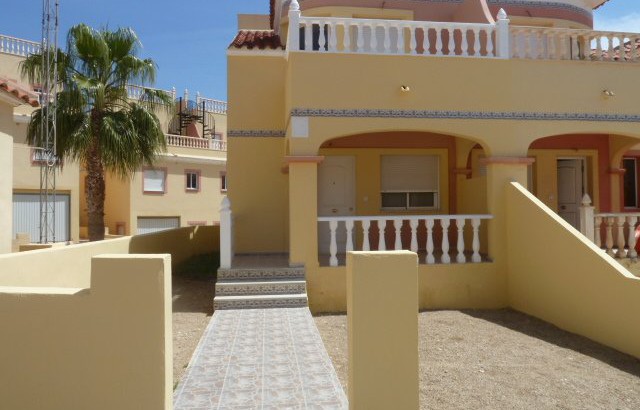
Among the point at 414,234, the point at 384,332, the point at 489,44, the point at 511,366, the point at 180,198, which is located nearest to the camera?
the point at 384,332

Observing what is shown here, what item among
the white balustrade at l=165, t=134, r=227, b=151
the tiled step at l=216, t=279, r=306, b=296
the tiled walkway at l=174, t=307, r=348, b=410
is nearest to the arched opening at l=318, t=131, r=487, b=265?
the tiled step at l=216, t=279, r=306, b=296

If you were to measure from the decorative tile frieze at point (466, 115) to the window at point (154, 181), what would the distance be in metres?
19.0

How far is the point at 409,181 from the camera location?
12.0m

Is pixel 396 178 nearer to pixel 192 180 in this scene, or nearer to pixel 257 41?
pixel 257 41

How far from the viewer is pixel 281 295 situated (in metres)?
8.38

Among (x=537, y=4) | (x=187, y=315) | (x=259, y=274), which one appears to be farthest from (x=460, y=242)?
(x=537, y=4)

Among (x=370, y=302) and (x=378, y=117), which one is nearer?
(x=370, y=302)

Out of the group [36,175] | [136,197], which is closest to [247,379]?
[36,175]

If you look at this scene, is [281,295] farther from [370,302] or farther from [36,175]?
[36,175]

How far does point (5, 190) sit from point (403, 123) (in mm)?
7933

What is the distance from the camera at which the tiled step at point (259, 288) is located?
8355 millimetres

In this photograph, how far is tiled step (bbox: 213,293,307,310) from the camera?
8.13m

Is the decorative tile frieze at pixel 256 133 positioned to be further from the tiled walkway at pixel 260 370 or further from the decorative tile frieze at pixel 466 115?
the tiled walkway at pixel 260 370

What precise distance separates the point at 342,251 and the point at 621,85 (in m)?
6.84
